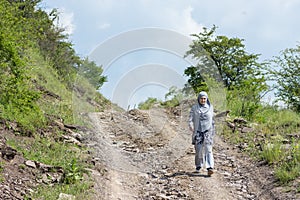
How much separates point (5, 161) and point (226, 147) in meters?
6.42

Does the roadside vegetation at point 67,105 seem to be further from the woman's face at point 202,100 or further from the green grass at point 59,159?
the woman's face at point 202,100

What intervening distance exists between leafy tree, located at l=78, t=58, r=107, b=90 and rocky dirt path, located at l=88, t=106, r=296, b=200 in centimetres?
196

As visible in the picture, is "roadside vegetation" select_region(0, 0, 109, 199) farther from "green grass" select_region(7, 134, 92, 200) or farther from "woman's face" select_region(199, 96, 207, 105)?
"woman's face" select_region(199, 96, 207, 105)

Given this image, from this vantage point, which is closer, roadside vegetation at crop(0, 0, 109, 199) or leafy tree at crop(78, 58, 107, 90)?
roadside vegetation at crop(0, 0, 109, 199)

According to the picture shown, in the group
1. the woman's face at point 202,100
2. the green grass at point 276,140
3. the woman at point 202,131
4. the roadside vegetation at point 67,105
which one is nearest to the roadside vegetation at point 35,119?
the roadside vegetation at point 67,105

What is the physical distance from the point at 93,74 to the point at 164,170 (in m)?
8.33

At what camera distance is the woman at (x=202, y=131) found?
9359 mm

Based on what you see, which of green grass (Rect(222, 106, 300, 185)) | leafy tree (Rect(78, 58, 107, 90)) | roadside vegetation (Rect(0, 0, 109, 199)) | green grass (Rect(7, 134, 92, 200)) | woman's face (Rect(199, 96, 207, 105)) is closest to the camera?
green grass (Rect(7, 134, 92, 200))

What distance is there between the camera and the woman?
9359mm

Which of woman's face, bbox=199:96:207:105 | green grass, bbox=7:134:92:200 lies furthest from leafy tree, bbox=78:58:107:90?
woman's face, bbox=199:96:207:105

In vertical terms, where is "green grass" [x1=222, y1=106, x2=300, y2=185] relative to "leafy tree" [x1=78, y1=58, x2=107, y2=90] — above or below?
below

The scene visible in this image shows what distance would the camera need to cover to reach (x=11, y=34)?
37.5ft

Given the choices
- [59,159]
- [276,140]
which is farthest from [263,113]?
[59,159]

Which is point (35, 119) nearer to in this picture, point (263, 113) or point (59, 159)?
point (59, 159)
